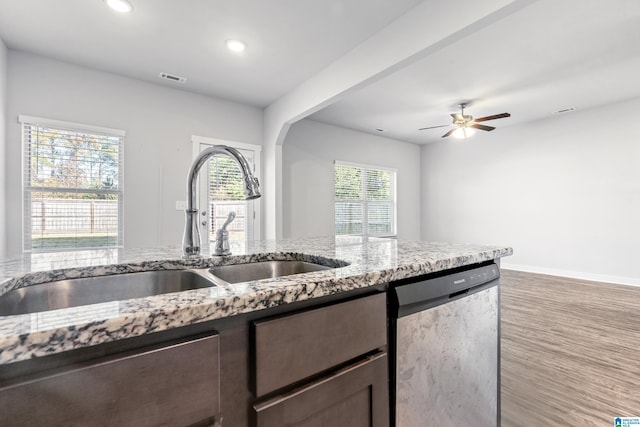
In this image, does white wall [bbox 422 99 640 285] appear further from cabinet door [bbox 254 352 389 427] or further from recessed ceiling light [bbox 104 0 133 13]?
recessed ceiling light [bbox 104 0 133 13]

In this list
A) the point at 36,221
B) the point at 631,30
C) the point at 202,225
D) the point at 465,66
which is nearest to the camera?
the point at 631,30

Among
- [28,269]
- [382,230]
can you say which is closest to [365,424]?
[28,269]

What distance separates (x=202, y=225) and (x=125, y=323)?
4009 millimetres

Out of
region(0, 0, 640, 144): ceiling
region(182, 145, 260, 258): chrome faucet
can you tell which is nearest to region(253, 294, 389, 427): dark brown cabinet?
region(182, 145, 260, 258): chrome faucet

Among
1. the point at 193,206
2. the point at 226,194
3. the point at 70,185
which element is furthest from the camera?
the point at 226,194

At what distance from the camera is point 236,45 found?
10.1ft

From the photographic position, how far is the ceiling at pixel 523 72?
2.68 metres

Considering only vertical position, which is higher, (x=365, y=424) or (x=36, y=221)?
(x=36, y=221)

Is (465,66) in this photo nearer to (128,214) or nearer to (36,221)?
(128,214)

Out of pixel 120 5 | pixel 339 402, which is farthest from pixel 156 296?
pixel 120 5

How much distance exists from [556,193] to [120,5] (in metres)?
6.72

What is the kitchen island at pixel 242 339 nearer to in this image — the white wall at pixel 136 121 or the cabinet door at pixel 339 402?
the cabinet door at pixel 339 402

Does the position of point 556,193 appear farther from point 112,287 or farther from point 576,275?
point 112,287

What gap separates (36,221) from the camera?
3.19m
